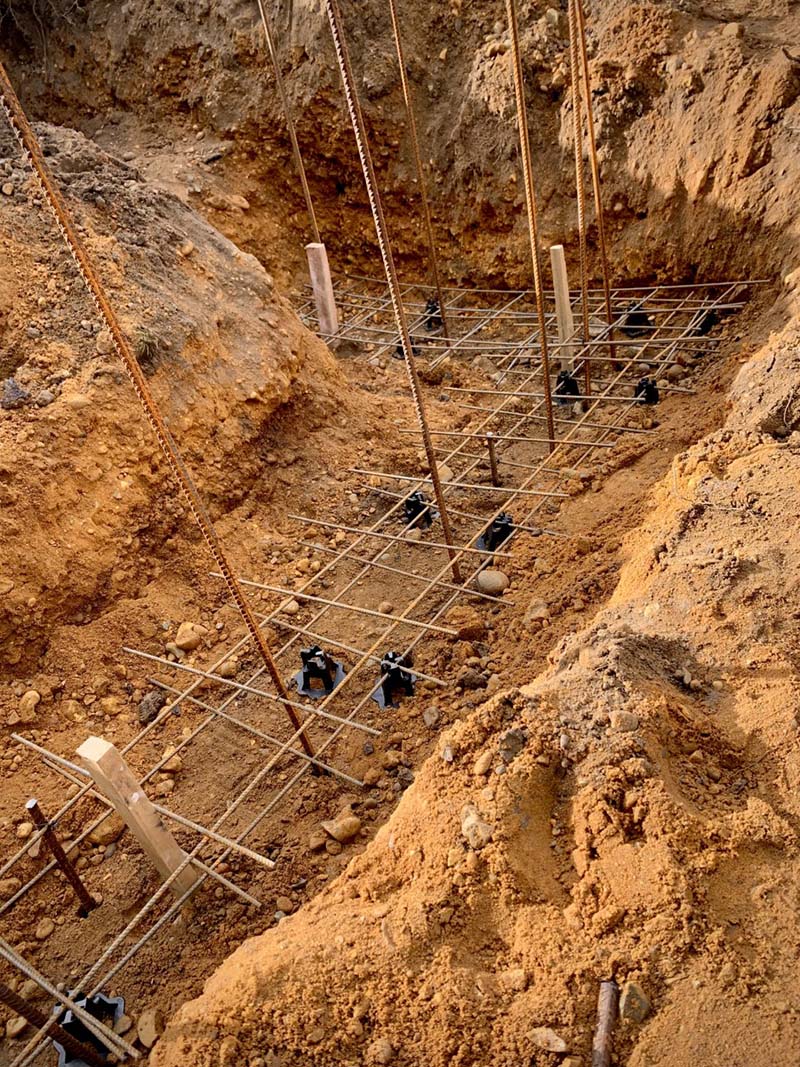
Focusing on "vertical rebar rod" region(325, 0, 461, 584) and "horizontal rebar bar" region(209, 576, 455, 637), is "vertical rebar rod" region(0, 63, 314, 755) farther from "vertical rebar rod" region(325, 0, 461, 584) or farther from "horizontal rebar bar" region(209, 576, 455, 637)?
"vertical rebar rod" region(325, 0, 461, 584)

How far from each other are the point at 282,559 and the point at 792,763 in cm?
256

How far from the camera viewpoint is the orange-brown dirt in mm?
1682

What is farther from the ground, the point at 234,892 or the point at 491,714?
the point at 491,714

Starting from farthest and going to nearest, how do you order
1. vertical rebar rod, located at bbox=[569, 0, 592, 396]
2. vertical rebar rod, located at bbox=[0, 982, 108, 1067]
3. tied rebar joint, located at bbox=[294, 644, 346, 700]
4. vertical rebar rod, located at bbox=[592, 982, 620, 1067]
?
vertical rebar rod, located at bbox=[569, 0, 592, 396] < tied rebar joint, located at bbox=[294, 644, 346, 700] < vertical rebar rod, located at bbox=[0, 982, 108, 1067] < vertical rebar rod, located at bbox=[592, 982, 620, 1067]

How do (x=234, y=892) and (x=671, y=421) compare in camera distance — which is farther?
(x=671, y=421)

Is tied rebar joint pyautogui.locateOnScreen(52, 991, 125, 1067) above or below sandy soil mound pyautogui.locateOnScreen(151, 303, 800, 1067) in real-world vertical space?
below

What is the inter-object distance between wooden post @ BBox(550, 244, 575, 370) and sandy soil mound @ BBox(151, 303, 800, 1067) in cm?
291

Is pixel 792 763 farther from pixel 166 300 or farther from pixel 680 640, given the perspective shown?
pixel 166 300

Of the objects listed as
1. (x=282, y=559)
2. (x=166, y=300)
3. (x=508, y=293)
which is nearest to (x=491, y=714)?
(x=282, y=559)

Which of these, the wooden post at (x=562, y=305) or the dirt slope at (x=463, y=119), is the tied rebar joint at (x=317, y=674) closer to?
the wooden post at (x=562, y=305)

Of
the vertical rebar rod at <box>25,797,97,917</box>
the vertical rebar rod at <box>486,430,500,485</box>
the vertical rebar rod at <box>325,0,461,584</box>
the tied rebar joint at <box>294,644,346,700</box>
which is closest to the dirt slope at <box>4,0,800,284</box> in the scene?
the vertical rebar rod at <box>486,430,500,485</box>

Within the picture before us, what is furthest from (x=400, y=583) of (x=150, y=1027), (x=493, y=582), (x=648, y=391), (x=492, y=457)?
(x=150, y=1027)

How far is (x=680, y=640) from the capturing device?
7.48 feet

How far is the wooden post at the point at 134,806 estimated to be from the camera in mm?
2219
